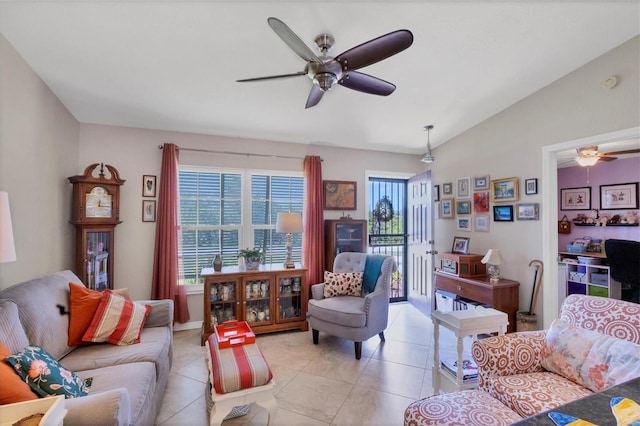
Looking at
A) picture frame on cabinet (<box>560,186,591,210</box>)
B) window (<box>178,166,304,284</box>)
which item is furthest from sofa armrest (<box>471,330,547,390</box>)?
picture frame on cabinet (<box>560,186,591,210</box>)

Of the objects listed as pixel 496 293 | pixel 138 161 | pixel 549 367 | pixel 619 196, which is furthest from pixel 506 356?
pixel 619 196

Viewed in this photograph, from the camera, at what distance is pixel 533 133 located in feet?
10.1

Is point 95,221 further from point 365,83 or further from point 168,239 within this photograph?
point 365,83

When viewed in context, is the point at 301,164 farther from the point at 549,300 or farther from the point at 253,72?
the point at 549,300

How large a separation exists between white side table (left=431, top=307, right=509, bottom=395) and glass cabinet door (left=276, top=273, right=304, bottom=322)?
1783 mm

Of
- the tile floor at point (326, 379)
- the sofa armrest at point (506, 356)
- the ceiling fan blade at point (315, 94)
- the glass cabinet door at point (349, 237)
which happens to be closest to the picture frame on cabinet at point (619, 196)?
the tile floor at point (326, 379)

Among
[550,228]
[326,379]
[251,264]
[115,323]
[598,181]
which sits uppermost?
[598,181]

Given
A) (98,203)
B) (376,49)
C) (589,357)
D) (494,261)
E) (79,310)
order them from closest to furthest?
(589,357), (376,49), (79,310), (98,203), (494,261)

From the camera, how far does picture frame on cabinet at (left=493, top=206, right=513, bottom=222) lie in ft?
10.9

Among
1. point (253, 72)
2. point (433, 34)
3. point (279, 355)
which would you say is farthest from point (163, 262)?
point (433, 34)

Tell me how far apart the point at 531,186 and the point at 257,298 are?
3286mm

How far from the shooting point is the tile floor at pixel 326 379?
6.39ft

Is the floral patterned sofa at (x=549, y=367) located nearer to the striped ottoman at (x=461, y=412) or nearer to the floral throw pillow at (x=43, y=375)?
the striped ottoman at (x=461, y=412)

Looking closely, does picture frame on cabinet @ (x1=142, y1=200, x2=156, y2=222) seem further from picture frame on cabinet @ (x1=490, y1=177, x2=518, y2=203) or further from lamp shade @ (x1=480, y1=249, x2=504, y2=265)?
picture frame on cabinet @ (x1=490, y1=177, x2=518, y2=203)
